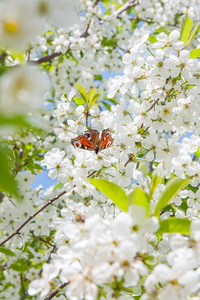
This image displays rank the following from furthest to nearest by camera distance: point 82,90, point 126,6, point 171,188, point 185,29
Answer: point 126,6 → point 82,90 → point 185,29 → point 171,188

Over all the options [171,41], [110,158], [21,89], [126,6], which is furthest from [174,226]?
[126,6]

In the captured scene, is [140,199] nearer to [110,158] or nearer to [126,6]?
[110,158]

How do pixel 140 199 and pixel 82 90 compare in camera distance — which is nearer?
pixel 140 199

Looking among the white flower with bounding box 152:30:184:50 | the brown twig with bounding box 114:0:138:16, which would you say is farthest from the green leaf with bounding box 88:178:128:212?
the brown twig with bounding box 114:0:138:16

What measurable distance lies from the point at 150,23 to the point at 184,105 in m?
4.38

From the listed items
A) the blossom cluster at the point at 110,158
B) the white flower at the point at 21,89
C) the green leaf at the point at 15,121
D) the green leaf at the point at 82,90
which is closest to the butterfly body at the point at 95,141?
the blossom cluster at the point at 110,158

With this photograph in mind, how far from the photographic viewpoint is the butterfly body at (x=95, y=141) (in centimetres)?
226

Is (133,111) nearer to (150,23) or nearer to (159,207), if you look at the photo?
(159,207)

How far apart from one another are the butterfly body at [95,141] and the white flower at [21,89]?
1.52 m

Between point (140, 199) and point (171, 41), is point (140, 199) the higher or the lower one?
the lower one

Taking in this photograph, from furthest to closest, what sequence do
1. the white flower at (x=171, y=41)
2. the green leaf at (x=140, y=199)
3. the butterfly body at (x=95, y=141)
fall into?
the butterfly body at (x=95, y=141)
the white flower at (x=171, y=41)
the green leaf at (x=140, y=199)

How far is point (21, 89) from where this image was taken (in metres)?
0.71

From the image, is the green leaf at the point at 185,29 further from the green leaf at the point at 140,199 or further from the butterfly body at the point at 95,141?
the green leaf at the point at 140,199

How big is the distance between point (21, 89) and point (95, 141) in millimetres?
1599
